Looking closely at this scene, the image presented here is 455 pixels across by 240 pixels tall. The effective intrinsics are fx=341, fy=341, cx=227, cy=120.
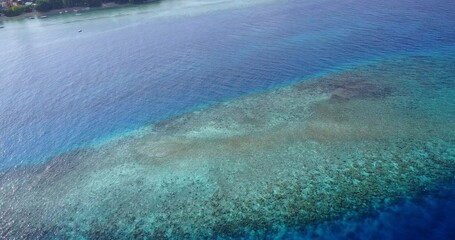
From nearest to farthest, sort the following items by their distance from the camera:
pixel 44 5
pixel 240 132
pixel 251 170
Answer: pixel 251 170 < pixel 240 132 < pixel 44 5

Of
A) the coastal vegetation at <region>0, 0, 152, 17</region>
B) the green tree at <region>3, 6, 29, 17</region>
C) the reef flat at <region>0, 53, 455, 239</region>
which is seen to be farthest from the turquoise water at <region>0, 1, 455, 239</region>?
the coastal vegetation at <region>0, 0, 152, 17</region>

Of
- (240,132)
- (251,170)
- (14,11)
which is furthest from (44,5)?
(251,170)

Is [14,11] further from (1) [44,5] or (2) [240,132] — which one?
(2) [240,132]

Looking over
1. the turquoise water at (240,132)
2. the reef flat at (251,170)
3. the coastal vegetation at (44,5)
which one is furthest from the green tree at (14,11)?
the reef flat at (251,170)

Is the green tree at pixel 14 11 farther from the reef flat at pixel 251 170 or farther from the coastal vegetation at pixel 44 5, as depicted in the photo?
the reef flat at pixel 251 170

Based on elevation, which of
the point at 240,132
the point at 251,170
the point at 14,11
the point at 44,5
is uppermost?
the point at 44,5

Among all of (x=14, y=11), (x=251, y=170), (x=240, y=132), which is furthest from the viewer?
(x=14, y=11)

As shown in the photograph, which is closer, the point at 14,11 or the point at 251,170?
the point at 251,170

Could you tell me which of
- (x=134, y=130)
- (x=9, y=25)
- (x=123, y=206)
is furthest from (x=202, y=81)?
(x=9, y=25)
